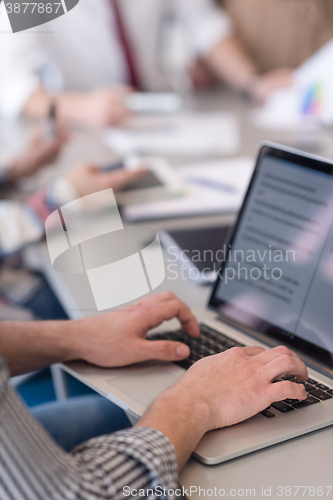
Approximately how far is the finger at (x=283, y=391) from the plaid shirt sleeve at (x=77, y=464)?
0.42 feet

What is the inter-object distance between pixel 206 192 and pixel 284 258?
0.54m

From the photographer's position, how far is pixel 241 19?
2350 mm

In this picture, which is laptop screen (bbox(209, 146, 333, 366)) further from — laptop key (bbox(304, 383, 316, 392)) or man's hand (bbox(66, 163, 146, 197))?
man's hand (bbox(66, 163, 146, 197))

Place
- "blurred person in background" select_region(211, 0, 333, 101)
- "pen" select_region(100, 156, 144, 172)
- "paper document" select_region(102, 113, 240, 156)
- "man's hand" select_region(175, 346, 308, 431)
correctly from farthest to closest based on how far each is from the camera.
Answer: "blurred person in background" select_region(211, 0, 333, 101)
"paper document" select_region(102, 113, 240, 156)
"pen" select_region(100, 156, 144, 172)
"man's hand" select_region(175, 346, 308, 431)

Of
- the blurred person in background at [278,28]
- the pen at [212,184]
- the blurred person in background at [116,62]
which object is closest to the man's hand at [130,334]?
the pen at [212,184]

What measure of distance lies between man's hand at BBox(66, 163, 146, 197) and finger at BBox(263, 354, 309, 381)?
631 millimetres

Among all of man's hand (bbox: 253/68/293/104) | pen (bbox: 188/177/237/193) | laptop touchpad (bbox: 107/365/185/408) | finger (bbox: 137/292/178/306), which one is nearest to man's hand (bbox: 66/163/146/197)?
pen (bbox: 188/177/237/193)

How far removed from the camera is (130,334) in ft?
2.10

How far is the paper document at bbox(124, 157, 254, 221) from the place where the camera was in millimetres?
1080

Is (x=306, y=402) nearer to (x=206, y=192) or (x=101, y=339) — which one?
(x=101, y=339)

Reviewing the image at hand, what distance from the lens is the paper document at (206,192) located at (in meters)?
1.08

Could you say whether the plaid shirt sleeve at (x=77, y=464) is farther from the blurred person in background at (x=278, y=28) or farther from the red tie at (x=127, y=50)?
the blurred person in background at (x=278, y=28)

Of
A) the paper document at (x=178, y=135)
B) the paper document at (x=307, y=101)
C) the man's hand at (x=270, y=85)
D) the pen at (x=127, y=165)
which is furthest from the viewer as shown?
the man's hand at (x=270, y=85)

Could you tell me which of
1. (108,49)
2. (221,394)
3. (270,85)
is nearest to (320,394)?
(221,394)
